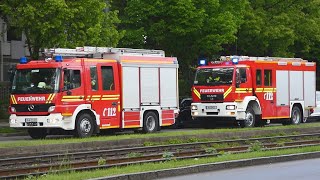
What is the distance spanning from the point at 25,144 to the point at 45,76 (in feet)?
12.5

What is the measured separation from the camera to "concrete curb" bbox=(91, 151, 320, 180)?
12897 mm

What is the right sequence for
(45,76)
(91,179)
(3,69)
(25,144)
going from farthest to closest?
1. (3,69)
2. (45,76)
3. (25,144)
4. (91,179)

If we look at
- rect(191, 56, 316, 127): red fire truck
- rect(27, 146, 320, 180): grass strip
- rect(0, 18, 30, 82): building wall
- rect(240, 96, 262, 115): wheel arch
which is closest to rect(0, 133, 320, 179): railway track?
rect(27, 146, 320, 180): grass strip

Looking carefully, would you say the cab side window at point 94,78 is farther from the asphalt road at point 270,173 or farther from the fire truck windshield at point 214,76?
the asphalt road at point 270,173

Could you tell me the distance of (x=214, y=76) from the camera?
28859mm

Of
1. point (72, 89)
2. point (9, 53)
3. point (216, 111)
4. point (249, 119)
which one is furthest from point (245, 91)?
point (9, 53)

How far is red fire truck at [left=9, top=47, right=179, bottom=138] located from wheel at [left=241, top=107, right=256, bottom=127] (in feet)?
12.7

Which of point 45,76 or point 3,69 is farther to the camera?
point 3,69

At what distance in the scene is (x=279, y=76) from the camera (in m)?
30.4

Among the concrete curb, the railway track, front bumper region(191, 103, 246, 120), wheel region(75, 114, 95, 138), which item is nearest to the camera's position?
the concrete curb

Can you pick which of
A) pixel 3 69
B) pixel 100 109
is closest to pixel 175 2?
pixel 100 109

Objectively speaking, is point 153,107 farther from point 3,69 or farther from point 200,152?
point 3,69

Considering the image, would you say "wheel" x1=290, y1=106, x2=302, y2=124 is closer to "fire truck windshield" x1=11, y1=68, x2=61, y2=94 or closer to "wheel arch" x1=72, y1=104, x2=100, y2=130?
"wheel arch" x1=72, y1=104, x2=100, y2=130

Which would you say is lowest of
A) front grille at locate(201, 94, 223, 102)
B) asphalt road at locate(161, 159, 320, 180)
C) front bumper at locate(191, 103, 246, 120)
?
asphalt road at locate(161, 159, 320, 180)
